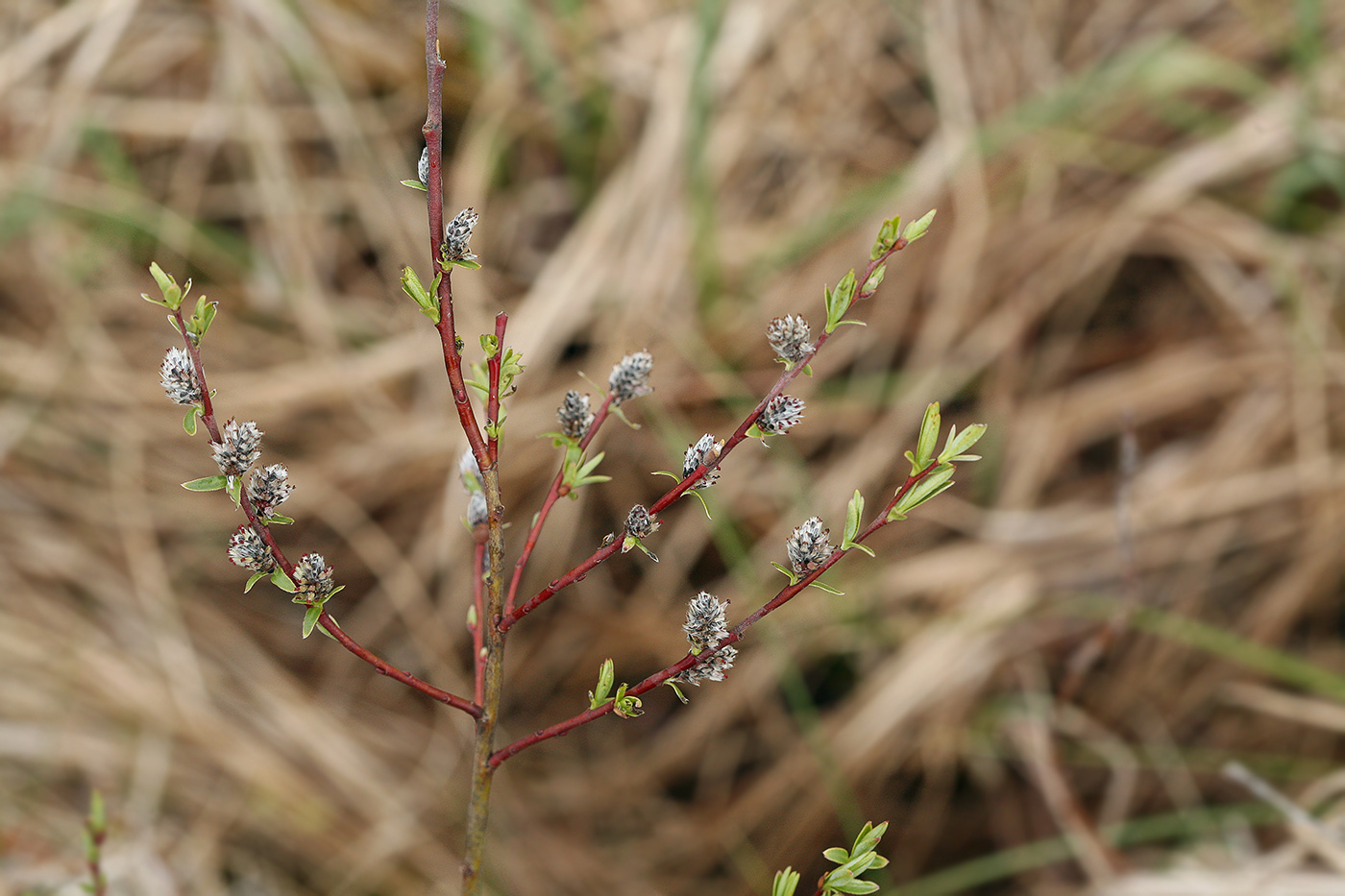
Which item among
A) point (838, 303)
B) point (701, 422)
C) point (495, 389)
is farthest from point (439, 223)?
point (701, 422)

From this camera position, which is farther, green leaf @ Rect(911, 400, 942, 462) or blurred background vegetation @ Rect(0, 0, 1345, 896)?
blurred background vegetation @ Rect(0, 0, 1345, 896)

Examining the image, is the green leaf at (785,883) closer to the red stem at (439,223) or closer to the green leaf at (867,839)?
the green leaf at (867,839)

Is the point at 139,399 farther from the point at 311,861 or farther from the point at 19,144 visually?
the point at 311,861

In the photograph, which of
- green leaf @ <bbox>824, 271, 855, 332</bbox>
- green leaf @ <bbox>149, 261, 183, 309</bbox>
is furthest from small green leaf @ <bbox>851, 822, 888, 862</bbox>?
green leaf @ <bbox>149, 261, 183, 309</bbox>

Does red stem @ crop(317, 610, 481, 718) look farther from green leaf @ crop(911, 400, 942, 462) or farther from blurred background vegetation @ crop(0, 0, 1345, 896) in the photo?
blurred background vegetation @ crop(0, 0, 1345, 896)

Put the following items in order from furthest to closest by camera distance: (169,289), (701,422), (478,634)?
(701,422) < (478,634) < (169,289)

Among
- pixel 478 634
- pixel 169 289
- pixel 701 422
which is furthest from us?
pixel 701 422

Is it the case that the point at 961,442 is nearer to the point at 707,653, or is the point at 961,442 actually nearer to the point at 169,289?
the point at 707,653

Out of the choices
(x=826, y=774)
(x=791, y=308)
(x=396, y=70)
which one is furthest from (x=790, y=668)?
(x=396, y=70)
